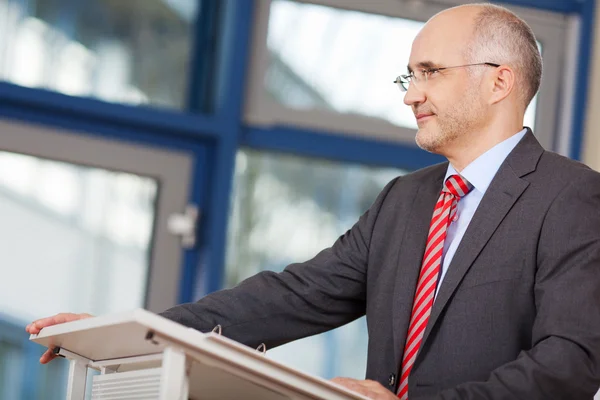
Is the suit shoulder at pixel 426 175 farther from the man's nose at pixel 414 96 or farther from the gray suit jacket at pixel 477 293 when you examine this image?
the man's nose at pixel 414 96

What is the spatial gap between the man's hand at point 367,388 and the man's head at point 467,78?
752 mm

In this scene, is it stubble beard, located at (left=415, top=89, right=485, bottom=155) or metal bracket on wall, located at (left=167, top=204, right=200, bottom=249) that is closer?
stubble beard, located at (left=415, top=89, right=485, bottom=155)

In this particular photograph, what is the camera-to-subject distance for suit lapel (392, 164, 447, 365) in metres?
2.19

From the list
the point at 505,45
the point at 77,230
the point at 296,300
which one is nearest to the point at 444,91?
the point at 505,45

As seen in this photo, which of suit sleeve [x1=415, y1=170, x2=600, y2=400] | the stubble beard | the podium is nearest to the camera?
the podium

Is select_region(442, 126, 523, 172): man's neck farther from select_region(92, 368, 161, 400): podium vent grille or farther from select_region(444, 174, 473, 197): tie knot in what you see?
select_region(92, 368, 161, 400): podium vent grille

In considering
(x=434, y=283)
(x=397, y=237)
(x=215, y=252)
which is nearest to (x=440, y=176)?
(x=397, y=237)

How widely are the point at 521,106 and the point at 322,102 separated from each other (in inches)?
74.2

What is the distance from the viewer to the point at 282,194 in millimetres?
4195

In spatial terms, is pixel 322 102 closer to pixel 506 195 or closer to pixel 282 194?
pixel 282 194

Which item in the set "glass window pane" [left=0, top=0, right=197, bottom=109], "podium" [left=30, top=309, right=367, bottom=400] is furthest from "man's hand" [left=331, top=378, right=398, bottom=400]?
"glass window pane" [left=0, top=0, right=197, bottom=109]

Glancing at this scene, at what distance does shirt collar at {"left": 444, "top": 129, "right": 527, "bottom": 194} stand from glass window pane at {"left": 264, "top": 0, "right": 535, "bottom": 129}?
75.8 inches

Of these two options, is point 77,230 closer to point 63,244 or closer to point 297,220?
point 63,244

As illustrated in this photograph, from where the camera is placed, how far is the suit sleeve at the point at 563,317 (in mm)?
1828
